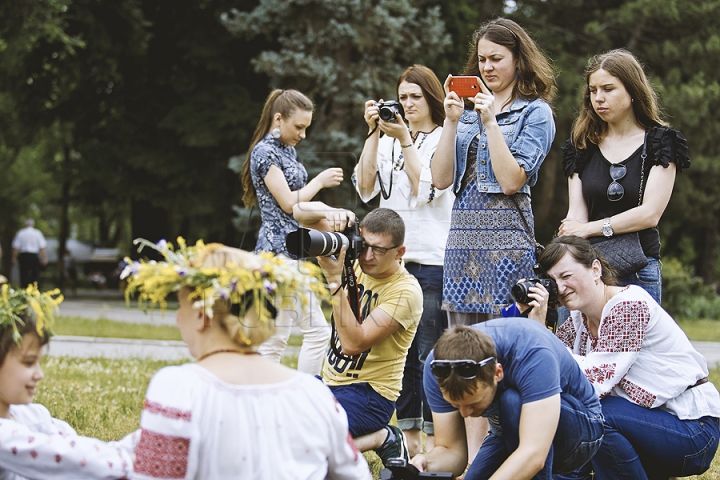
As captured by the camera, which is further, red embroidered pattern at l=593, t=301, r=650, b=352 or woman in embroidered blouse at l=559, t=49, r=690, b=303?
woman in embroidered blouse at l=559, t=49, r=690, b=303

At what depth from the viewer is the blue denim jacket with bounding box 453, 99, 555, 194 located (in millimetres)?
3994

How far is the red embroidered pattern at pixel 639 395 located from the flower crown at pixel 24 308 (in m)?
2.35

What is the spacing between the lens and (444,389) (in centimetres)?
287

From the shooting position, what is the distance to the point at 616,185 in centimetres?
414

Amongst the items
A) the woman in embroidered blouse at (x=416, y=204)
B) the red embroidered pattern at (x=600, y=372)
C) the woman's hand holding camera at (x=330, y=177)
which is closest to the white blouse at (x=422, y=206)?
the woman in embroidered blouse at (x=416, y=204)

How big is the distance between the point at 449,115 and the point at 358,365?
1.25 metres

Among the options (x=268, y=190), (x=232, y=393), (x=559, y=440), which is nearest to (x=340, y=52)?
(x=268, y=190)

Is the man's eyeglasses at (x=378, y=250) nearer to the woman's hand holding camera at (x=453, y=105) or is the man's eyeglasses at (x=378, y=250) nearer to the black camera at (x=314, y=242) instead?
the black camera at (x=314, y=242)

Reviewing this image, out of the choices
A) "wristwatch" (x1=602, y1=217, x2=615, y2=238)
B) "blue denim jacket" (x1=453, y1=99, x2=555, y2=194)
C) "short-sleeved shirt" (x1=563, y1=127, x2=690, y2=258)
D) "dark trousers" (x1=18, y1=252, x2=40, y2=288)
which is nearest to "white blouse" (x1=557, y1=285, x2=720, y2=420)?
"wristwatch" (x1=602, y1=217, x2=615, y2=238)

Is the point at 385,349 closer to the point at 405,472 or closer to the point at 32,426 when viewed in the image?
the point at 405,472

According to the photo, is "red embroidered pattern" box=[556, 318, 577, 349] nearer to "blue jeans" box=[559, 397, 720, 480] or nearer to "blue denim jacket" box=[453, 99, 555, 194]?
"blue jeans" box=[559, 397, 720, 480]

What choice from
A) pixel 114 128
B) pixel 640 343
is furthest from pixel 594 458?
pixel 114 128

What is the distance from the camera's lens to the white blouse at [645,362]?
3.57 m

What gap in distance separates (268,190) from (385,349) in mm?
1427
